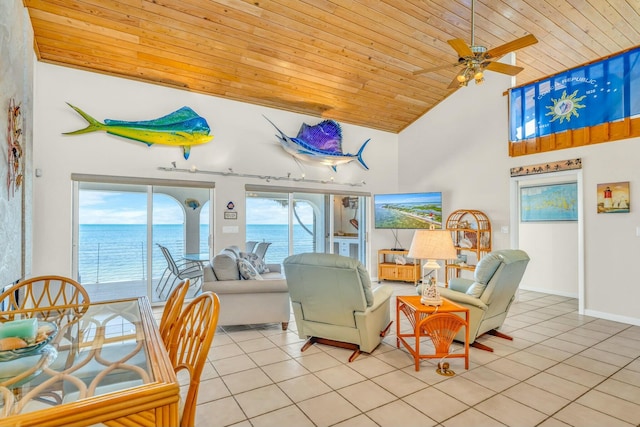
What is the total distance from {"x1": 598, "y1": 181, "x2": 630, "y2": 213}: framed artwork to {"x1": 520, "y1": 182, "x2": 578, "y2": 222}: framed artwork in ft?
3.73

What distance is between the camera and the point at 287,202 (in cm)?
607

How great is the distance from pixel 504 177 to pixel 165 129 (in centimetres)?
534

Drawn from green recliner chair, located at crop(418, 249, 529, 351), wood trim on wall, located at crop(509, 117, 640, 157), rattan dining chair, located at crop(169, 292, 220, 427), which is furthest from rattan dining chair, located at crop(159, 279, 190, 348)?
wood trim on wall, located at crop(509, 117, 640, 157)

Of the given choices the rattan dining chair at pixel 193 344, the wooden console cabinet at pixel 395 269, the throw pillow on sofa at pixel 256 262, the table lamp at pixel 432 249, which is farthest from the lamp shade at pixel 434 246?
the wooden console cabinet at pixel 395 269

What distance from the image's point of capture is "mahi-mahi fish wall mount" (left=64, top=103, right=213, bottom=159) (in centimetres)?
444

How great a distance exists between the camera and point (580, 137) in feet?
15.1

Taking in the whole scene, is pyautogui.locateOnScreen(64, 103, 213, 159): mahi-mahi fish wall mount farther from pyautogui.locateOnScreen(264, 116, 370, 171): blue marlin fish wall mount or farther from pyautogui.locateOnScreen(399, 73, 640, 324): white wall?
pyautogui.locateOnScreen(399, 73, 640, 324): white wall

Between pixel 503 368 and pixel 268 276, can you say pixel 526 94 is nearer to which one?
pixel 503 368

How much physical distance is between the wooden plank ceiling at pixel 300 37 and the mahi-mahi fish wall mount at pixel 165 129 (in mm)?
515

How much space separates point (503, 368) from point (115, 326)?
3.01 meters

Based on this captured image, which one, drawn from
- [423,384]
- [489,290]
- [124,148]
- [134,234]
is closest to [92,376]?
[423,384]

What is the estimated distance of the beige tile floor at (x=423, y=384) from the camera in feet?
7.19

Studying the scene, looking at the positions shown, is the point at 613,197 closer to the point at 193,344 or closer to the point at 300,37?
the point at 300,37

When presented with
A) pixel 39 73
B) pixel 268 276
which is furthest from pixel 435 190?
pixel 39 73
